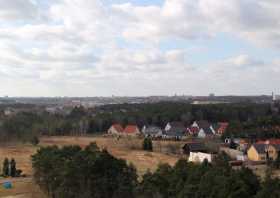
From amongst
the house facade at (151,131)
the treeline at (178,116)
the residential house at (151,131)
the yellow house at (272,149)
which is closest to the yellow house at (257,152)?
the yellow house at (272,149)

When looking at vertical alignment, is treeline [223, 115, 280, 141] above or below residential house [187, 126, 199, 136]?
above

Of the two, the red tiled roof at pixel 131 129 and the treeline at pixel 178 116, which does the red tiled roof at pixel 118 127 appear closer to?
the red tiled roof at pixel 131 129

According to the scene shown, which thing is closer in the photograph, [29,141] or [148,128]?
[29,141]

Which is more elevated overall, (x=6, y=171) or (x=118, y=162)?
(x=118, y=162)

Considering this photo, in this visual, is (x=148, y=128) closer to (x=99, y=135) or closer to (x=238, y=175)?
(x=99, y=135)

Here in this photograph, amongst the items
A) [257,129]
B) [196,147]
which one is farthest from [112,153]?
[257,129]

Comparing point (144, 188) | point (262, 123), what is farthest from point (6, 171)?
point (262, 123)

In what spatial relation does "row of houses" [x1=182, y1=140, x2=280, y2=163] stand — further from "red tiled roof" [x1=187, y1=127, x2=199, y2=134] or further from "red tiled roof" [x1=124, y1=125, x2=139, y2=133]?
"red tiled roof" [x1=124, y1=125, x2=139, y2=133]

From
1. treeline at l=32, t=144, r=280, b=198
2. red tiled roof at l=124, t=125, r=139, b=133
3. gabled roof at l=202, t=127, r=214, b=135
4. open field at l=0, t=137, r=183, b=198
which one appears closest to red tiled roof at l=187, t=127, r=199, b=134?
gabled roof at l=202, t=127, r=214, b=135
